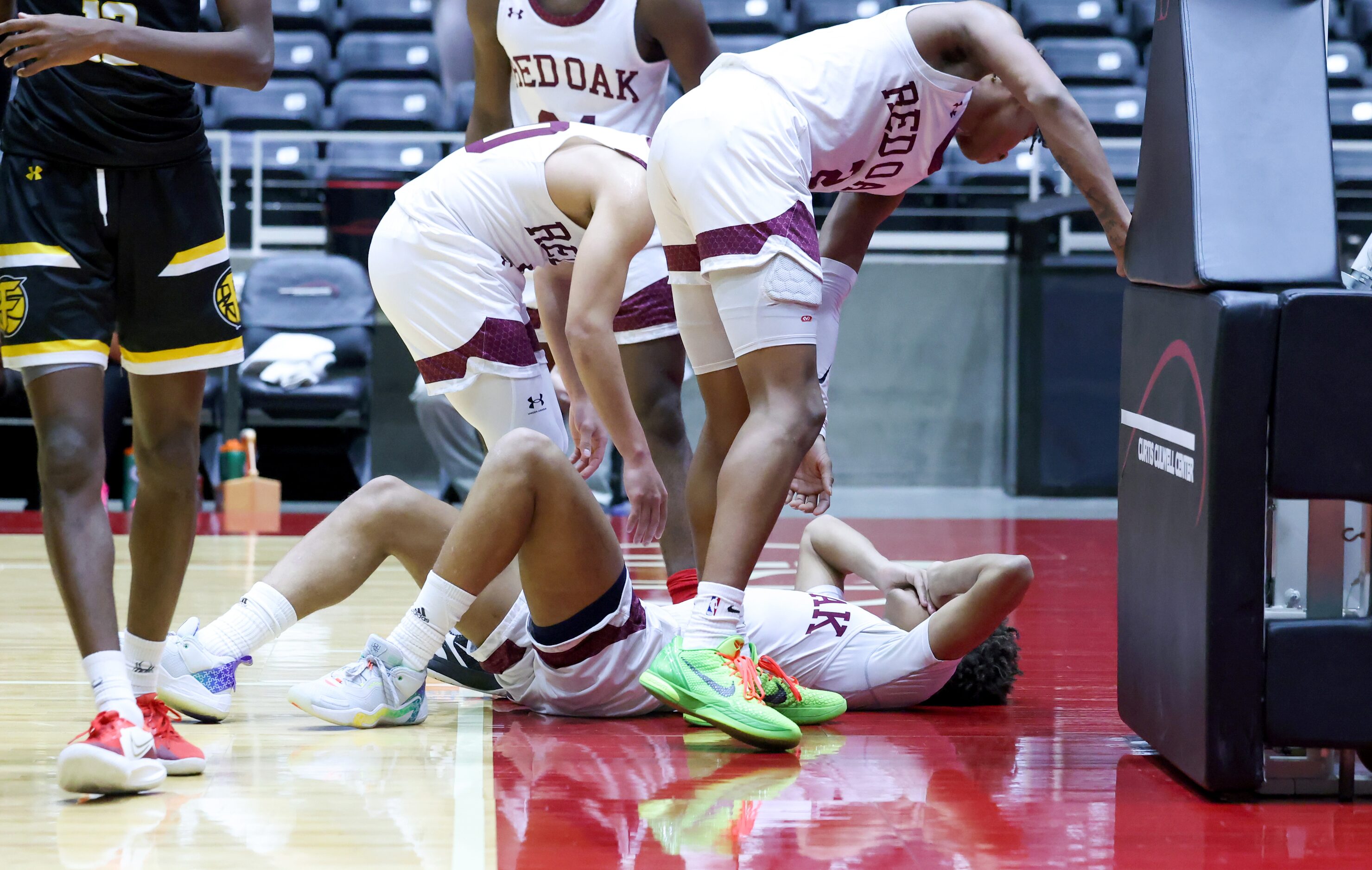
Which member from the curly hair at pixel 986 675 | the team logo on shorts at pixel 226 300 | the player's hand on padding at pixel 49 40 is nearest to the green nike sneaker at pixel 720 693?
the curly hair at pixel 986 675

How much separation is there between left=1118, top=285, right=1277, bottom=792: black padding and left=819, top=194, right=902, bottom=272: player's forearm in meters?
0.98

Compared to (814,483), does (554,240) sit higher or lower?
higher

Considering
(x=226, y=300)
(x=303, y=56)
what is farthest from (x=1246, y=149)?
(x=303, y=56)

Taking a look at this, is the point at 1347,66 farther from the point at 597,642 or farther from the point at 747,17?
the point at 597,642

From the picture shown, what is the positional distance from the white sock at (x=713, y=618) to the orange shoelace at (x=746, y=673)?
0.12 feet

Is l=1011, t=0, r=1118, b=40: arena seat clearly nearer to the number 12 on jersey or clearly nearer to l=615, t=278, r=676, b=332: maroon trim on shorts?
l=615, t=278, r=676, b=332: maroon trim on shorts

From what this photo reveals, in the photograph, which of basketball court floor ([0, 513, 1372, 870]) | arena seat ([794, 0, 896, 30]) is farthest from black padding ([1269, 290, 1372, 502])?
arena seat ([794, 0, 896, 30])

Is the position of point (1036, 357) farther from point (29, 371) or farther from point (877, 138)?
point (29, 371)

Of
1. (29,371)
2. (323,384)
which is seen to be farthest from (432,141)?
(29,371)

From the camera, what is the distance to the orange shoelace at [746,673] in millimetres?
2434

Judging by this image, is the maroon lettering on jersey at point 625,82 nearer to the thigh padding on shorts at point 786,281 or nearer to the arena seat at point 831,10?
the thigh padding on shorts at point 786,281

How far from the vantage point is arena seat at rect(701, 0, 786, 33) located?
338 inches

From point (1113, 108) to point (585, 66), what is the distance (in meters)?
5.35

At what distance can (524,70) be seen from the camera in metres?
3.69
